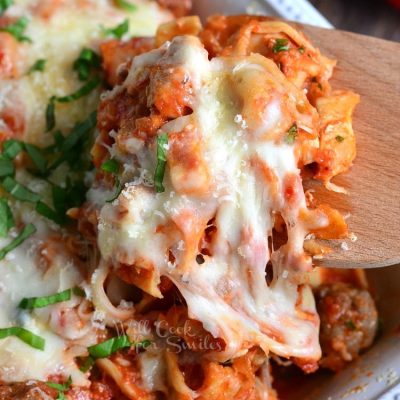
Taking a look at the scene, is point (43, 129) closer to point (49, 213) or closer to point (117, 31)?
point (49, 213)

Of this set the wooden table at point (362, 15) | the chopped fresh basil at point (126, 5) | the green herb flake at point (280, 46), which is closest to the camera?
the green herb flake at point (280, 46)

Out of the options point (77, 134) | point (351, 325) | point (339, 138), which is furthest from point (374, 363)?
point (77, 134)

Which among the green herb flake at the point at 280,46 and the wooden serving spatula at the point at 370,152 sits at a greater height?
the green herb flake at the point at 280,46

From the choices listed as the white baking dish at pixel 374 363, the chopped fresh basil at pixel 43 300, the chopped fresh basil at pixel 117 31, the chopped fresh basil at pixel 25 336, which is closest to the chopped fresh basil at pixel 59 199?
the chopped fresh basil at pixel 43 300

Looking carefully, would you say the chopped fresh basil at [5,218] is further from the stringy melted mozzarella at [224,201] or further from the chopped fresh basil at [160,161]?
the chopped fresh basil at [160,161]

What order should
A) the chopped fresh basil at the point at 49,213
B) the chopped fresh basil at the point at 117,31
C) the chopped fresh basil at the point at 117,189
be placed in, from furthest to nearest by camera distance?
the chopped fresh basil at the point at 117,31
the chopped fresh basil at the point at 49,213
the chopped fresh basil at the point at 117,189

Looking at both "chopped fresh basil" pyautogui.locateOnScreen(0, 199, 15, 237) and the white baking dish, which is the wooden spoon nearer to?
the white baking dish

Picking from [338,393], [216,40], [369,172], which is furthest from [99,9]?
[338,393]
